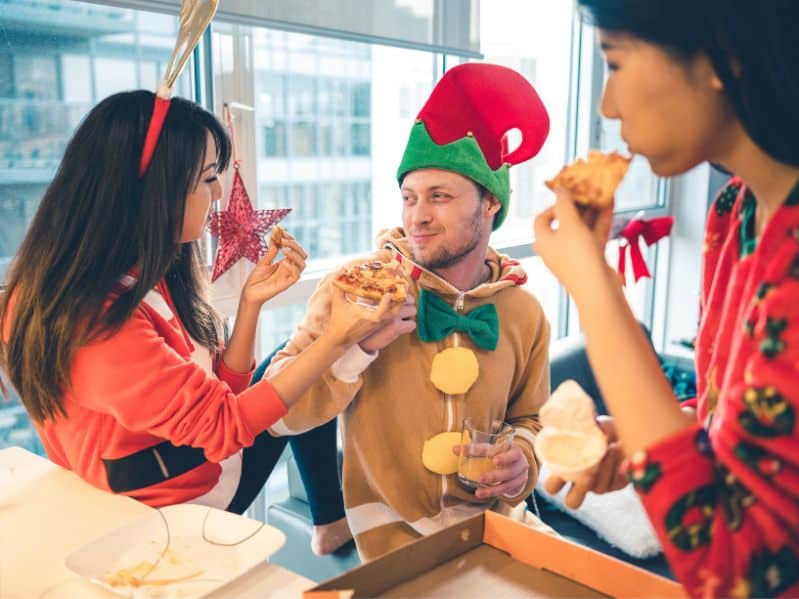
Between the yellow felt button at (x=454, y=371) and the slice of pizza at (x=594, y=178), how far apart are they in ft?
2.60

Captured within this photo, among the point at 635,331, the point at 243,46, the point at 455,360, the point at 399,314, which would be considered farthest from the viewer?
the point at 243,46

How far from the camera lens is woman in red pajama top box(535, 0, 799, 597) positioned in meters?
0.67

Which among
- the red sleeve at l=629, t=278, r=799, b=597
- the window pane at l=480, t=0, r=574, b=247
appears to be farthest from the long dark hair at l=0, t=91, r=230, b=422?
the window pane at l=480, t=0, r=574, b=247

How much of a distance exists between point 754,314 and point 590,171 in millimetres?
233

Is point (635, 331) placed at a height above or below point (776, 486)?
above

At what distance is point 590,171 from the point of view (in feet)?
2.76

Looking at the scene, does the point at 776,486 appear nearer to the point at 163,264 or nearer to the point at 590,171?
the point at 590,171

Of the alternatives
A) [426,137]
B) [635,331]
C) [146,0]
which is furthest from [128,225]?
[635,331]

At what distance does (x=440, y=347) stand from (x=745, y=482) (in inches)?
39.8

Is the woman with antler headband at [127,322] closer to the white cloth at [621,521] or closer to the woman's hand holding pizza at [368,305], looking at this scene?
the woman's hand holding pizza at [368,305]

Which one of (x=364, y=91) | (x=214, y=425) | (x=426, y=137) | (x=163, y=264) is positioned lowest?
(x=214, y=425)

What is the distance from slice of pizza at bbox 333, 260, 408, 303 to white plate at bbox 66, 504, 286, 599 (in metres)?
0.45

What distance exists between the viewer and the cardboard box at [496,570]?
0.94m

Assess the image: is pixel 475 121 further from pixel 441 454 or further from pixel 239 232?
pixel 441 454
